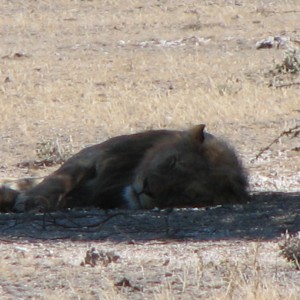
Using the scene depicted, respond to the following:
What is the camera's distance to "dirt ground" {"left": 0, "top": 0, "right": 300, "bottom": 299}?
233 inches

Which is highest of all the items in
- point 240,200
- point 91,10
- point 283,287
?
point 283,287

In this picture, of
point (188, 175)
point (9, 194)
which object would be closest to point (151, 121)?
point (9, 194)

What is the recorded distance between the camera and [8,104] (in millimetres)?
14523

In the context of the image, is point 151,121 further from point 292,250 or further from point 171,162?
point 292,250

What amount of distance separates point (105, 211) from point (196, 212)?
26.2 inches

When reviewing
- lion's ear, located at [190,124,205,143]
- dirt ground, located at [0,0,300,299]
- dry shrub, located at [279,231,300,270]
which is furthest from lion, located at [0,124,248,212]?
dry shrub, located at [279,231,300,270]

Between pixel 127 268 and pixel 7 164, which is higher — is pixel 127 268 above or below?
above

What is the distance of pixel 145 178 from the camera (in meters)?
8.02

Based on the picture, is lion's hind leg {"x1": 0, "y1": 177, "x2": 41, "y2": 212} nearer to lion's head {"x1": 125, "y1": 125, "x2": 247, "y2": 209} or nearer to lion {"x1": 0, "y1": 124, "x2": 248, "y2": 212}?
lion {"x1": 0, "y1": 124, "x2": 248, "y2": 212}

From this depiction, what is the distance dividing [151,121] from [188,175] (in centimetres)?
520

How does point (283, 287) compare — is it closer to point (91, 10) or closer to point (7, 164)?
point (7, 164)

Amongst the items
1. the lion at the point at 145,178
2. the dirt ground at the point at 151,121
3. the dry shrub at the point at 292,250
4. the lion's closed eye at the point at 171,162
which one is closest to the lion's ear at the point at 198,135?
the lion at the point at 145,178

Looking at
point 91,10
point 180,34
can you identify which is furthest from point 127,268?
point 91,10

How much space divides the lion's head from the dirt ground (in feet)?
0.48
